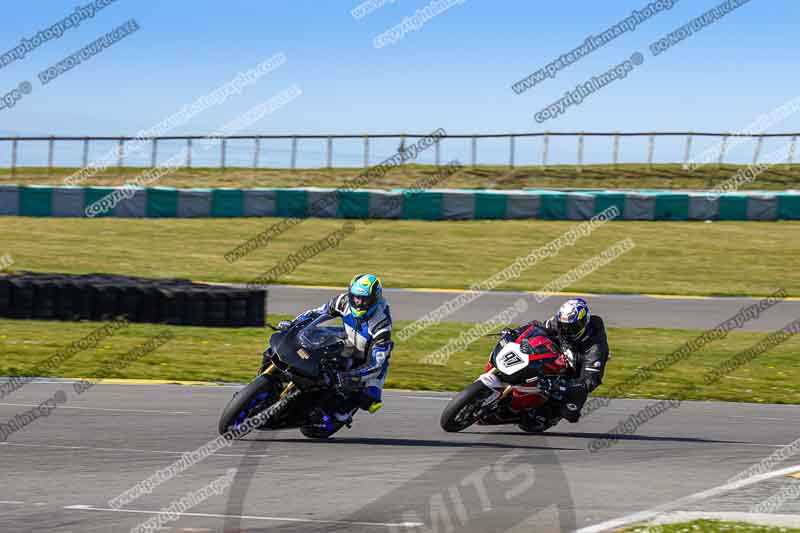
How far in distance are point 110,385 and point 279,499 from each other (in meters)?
6.70

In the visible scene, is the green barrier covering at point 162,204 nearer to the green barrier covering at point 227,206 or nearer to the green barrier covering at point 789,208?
the green barrier covering at point 227,206

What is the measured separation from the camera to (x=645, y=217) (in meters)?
37.4

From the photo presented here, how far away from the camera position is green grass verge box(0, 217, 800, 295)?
2945cm

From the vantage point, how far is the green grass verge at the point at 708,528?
807 centimetres

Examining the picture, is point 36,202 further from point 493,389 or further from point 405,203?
point 493,389

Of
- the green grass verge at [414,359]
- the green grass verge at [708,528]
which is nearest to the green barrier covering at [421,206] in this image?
the green grass verge at [414,359]

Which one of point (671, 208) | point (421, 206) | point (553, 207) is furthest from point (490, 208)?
point (671, 208)

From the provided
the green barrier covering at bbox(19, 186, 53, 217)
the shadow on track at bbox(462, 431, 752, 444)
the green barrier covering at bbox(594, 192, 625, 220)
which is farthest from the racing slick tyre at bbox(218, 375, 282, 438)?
the green barrier covering at bbox(594, 192, 625, 220)

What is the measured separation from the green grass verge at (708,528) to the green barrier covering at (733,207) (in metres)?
30.4

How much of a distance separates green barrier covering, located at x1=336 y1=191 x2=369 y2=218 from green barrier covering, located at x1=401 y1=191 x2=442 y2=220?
1170mm

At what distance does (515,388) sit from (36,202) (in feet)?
85.8

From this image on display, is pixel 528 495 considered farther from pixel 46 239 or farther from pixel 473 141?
pixel 473 141

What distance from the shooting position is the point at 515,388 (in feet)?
40.1

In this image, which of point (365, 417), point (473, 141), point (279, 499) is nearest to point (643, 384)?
point (365, 417)
